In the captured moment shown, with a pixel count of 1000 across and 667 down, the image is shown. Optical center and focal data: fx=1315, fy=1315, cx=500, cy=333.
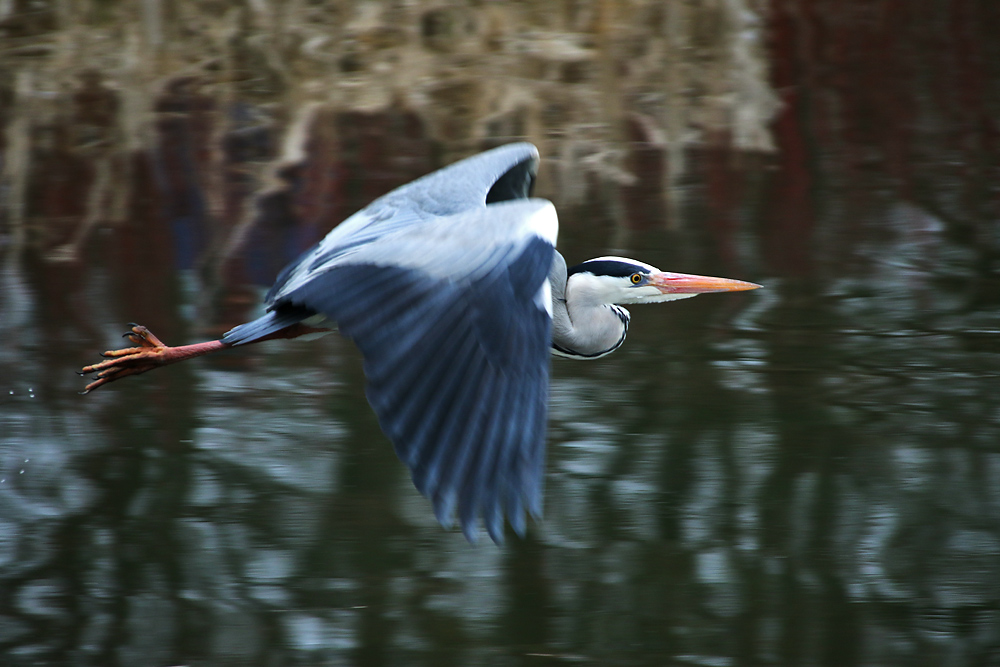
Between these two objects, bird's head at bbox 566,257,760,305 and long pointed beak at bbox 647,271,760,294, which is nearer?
bird's head at bbox 566,257,760,305

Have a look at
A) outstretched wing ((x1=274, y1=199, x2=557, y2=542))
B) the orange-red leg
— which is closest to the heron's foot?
the orange-red leg

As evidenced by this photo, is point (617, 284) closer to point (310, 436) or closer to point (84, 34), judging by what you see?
point (310, 436)

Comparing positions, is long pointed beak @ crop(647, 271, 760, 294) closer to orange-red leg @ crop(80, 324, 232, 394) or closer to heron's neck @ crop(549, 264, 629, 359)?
heron's neck @ crop(549, 264, 629, 359)

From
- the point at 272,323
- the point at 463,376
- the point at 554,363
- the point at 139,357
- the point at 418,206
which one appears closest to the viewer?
the point at 463,376

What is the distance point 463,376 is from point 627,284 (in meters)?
1.56

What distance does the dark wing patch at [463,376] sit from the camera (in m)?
2.91

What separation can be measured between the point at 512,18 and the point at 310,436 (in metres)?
5.86

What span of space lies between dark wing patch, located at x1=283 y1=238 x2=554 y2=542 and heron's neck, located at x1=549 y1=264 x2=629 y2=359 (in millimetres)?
1028

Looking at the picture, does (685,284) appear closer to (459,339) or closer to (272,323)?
(272,323)

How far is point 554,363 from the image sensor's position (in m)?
6.34

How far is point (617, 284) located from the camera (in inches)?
178

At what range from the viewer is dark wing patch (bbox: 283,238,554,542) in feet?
9.54

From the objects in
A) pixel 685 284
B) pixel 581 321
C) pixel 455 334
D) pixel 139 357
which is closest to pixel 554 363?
pixel 685 284

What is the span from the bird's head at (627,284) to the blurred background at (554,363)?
2.69ft
